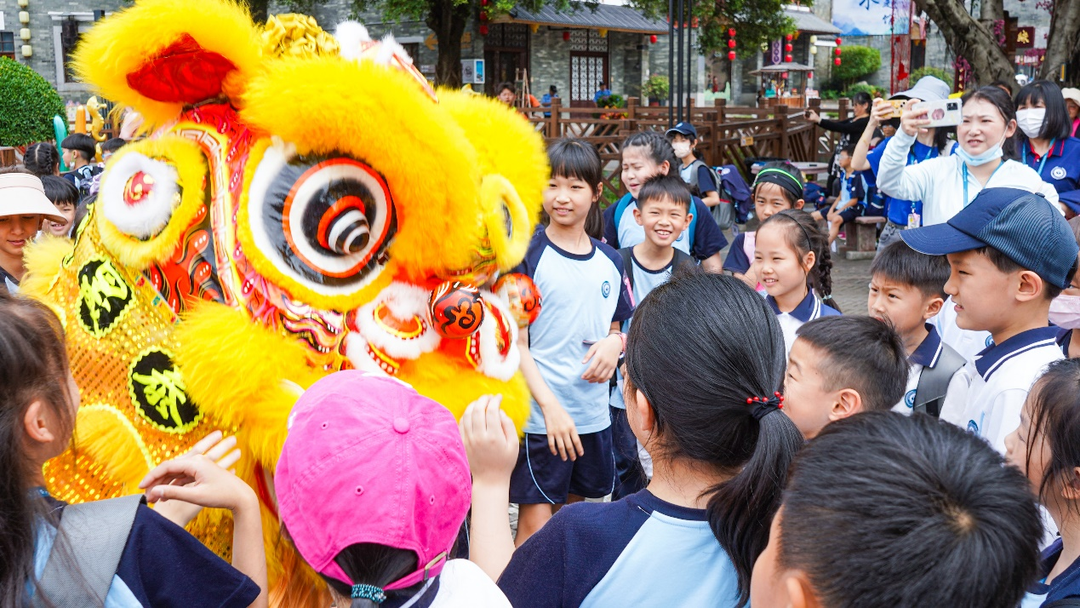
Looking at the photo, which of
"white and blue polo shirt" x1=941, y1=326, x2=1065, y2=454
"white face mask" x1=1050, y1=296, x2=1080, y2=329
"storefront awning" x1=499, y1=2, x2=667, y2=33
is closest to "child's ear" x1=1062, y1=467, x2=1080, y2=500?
"white and blue polo shirt" x1=941, y1=326, x2=1065, y2=454

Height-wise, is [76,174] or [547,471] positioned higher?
→ [76,174]

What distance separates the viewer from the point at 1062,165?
4.58m

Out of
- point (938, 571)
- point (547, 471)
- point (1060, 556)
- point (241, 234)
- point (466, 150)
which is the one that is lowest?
point (547, 471)

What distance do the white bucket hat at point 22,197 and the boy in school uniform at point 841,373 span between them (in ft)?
8.05

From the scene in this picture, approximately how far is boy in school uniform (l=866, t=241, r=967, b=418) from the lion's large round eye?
60.7 inches

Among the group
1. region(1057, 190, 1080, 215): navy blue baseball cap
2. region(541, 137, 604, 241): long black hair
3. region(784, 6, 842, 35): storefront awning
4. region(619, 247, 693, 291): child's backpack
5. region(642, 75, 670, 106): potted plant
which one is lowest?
region(619, 247, 693, 291): child's backpack

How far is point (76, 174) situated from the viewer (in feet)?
19.2

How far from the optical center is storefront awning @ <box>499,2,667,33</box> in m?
22.5

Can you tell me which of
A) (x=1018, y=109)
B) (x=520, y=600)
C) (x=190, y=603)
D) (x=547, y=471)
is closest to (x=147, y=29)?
(x=190, y=603)

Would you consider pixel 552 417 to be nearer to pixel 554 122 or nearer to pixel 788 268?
pixel 788 268

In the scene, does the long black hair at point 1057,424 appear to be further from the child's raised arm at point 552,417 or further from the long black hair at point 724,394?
the child's raised arm at point 552,417

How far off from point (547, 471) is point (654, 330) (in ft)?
5.03

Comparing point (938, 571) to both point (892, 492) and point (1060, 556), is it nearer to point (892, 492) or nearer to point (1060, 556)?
point (892, 492)

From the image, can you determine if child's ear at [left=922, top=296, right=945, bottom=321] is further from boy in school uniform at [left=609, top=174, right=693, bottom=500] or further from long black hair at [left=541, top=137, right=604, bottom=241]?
long black hair at [left=541, top=137, right=604, bottom=241]
